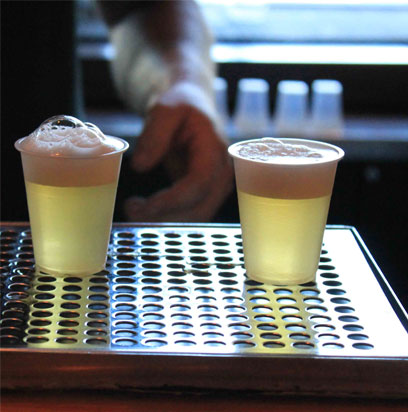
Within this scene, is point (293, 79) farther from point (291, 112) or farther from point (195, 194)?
point (195, 194)

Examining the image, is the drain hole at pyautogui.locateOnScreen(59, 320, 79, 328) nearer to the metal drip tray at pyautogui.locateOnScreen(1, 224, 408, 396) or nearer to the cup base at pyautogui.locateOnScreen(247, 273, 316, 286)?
the metal drip tray at pyautogui.locateOnScreen(1, 224, 408, 396)

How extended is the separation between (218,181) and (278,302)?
1.92ft

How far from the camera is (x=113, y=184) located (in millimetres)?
1049

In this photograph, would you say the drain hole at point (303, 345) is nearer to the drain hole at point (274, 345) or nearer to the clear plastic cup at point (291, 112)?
the drain hole at point (274, 345)

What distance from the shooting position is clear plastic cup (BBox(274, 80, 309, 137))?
2.60 m

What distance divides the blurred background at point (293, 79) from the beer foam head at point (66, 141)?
34.3 inches

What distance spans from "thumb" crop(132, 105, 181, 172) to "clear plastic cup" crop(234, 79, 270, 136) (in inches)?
43.0

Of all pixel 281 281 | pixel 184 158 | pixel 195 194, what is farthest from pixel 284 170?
pixel 184 158

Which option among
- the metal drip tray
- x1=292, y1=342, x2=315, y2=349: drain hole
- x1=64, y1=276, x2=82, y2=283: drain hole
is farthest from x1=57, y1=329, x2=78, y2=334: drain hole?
x1=292, y1=342, x2=315, y2=349: drain hole

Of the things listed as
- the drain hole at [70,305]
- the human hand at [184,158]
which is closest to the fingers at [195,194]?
the human hand at [184,158]

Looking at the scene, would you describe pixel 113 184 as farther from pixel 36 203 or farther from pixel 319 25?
pixel 319 25

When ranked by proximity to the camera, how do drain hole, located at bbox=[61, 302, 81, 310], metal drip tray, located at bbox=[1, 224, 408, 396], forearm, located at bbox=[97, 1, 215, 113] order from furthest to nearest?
forearm, located at bbox=[97, 1, 215, 113] < drain hole, located at bbox=[61, 302, 81, 310] < metal drip tray, located at bbox=[1, 224, 408, 396]

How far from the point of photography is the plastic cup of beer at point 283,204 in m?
1.01

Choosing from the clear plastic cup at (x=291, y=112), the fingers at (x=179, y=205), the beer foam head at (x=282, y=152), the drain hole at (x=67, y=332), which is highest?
the beer foam head at (x=282, y=152)
